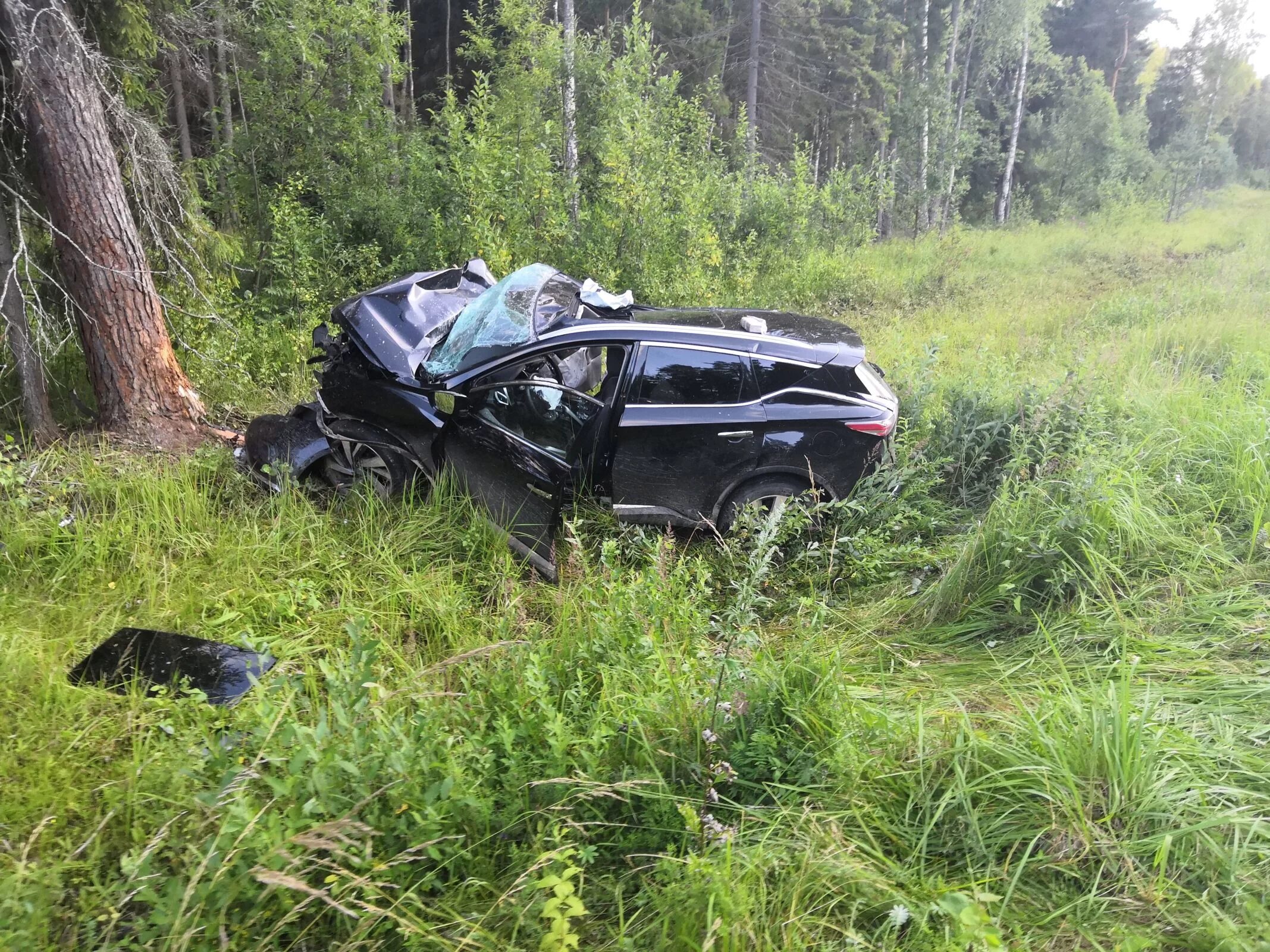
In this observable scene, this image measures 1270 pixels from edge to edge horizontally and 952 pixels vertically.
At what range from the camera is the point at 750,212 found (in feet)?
42.9

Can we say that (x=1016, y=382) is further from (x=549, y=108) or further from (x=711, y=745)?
(x=549, y=108)

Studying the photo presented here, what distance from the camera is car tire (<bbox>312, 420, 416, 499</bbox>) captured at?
15.5 feet

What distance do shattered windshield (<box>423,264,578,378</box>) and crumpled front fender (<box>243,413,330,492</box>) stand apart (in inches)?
40.0

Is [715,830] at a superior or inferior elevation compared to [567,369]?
inferior

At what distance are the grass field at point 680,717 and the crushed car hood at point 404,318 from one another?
107 centimetres

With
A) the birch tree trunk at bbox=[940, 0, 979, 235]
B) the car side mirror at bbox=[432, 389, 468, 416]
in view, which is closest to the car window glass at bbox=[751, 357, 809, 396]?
the car side mirror at bbox=[432, 389, 468, 416]

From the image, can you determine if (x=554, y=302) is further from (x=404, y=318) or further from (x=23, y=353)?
(x=23, y=353)

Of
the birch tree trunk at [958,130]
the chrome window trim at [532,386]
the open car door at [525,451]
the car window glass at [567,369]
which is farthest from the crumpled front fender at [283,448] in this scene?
the birch tree trunk at [958,130]

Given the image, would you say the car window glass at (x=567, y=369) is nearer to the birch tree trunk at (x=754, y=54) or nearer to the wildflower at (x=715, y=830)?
the wildflower at (x=715, y=830)

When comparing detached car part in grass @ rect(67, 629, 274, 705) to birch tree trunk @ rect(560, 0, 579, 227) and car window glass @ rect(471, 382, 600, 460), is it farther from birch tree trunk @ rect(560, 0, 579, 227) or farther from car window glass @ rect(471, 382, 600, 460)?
birch tree trunk @ rect(560, 0, 579, 227)

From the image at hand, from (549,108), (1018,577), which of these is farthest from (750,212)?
(1018,577)

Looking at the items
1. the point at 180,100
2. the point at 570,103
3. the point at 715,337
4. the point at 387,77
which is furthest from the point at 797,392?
the point at 180,100

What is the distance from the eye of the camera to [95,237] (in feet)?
18.1

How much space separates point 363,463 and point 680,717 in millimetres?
3125
